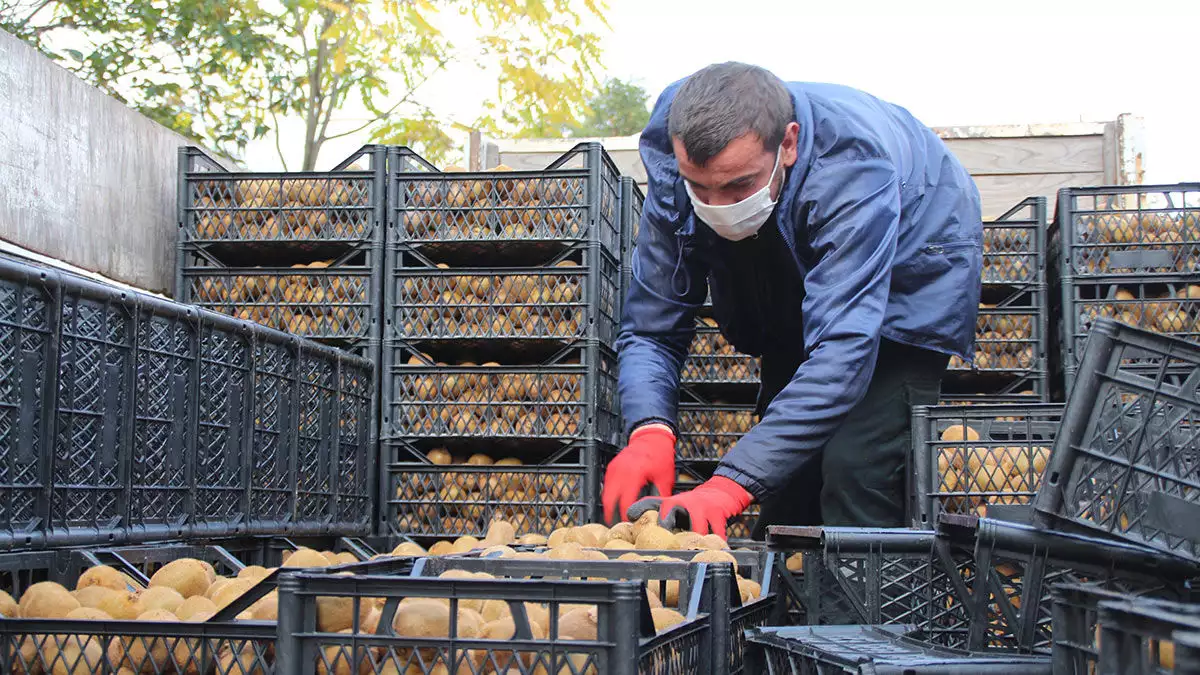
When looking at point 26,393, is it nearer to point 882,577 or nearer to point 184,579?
point 184,579

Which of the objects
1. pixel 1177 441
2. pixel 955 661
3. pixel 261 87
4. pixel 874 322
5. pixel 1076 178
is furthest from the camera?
pixel 261 87

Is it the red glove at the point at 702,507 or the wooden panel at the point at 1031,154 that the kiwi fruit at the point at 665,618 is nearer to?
the red glove at the point at 702,507

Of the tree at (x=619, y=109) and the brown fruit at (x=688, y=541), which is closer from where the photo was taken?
the brown fruit at (x=688, y=541)

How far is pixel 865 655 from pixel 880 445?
2579mm

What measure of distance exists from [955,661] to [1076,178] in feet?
17.9

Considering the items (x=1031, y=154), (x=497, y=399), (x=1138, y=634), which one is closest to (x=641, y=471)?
(x=497, y=399)

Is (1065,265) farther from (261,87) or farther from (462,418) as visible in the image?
(261,87)

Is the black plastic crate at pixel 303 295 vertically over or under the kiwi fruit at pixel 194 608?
over

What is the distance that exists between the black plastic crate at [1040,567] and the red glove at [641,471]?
7.07 ft

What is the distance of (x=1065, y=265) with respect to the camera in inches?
215

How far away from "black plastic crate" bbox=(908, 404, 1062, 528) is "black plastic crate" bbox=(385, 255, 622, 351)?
6.19 ft

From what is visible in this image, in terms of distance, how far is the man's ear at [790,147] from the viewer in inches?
173

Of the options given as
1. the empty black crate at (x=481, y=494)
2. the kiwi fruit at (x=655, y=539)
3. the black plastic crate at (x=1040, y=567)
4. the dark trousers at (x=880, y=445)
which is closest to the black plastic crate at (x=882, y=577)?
the black plastic crate at (x=1040, y=567)

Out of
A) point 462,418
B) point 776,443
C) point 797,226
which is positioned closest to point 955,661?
point 776,443
